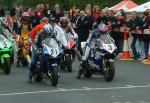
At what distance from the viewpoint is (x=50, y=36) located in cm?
1630

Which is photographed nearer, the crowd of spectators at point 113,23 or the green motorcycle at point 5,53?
the green motorcycle at point 5,53

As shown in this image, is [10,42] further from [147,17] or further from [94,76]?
[147,17]

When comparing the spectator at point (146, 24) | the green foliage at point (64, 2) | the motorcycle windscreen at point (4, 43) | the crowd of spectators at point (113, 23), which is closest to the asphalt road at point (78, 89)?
the motorcycle windscreen at point (4, 43)

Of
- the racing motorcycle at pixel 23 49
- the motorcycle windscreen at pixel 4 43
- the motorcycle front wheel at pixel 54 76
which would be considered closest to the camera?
the motorcycle front wheel at pixel 54 76

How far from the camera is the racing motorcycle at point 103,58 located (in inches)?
664

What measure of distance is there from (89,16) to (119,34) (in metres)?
1.50

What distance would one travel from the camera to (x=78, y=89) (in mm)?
15328

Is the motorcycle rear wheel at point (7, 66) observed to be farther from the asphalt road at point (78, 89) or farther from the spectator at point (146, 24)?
the spectator at point (146, 24)

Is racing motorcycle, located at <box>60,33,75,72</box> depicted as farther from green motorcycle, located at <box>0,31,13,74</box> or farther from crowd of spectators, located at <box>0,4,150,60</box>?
crowd of spectators, located at <box>0,4,150,60</box>

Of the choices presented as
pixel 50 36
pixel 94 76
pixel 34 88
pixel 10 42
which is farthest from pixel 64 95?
pixel 10 42

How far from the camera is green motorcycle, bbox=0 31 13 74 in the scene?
18516mm

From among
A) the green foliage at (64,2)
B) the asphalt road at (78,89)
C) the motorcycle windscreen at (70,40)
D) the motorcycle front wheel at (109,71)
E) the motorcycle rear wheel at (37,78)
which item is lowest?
the asphalt road at (78,89)

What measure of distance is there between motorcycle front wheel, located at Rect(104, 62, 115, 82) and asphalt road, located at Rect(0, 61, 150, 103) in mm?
152

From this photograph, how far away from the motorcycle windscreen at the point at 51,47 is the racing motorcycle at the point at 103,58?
151 centimetres
